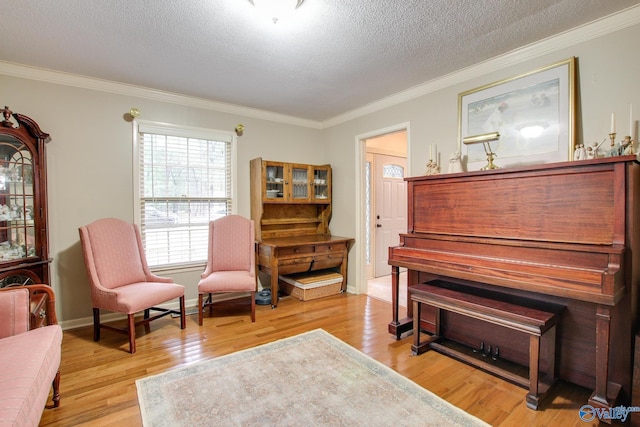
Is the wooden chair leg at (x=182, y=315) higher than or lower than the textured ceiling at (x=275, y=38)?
lower

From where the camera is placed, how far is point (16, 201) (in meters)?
2.65

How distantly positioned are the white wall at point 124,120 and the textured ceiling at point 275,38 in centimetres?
18

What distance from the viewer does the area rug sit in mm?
1790

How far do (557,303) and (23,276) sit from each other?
13.8 ft

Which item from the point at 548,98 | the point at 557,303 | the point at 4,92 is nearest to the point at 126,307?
the point at 4,92

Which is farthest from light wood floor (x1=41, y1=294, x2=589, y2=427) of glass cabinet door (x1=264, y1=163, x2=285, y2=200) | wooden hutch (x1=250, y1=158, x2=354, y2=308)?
glass cabinet door (x1=264, y1=163, x2=285, y2=200)

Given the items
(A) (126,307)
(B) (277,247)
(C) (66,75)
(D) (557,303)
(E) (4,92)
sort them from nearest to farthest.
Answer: (D) (557,303), (A) (126,307), (E) (4,92), (C) (66,75), (B) (277,247)

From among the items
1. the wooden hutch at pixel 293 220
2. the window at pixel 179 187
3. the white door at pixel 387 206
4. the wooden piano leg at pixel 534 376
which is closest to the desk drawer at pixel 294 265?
the wooden hutch at pixel 293 220

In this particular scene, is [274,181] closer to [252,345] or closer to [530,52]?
[252,345]

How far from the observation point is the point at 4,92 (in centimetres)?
282

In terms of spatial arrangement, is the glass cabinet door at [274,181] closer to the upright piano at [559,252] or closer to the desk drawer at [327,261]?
the desk drawer at [327,261]

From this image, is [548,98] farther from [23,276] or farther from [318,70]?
[23,276]

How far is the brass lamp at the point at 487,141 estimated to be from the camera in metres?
2.54

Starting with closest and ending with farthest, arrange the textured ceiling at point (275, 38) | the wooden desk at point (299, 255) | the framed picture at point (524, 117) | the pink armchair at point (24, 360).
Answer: the pink armchair at point (24, 360)
the textured ceiling at point (275, 38)
the framed picture at point (524, 117)
the wooden desk at point (299, 255)
